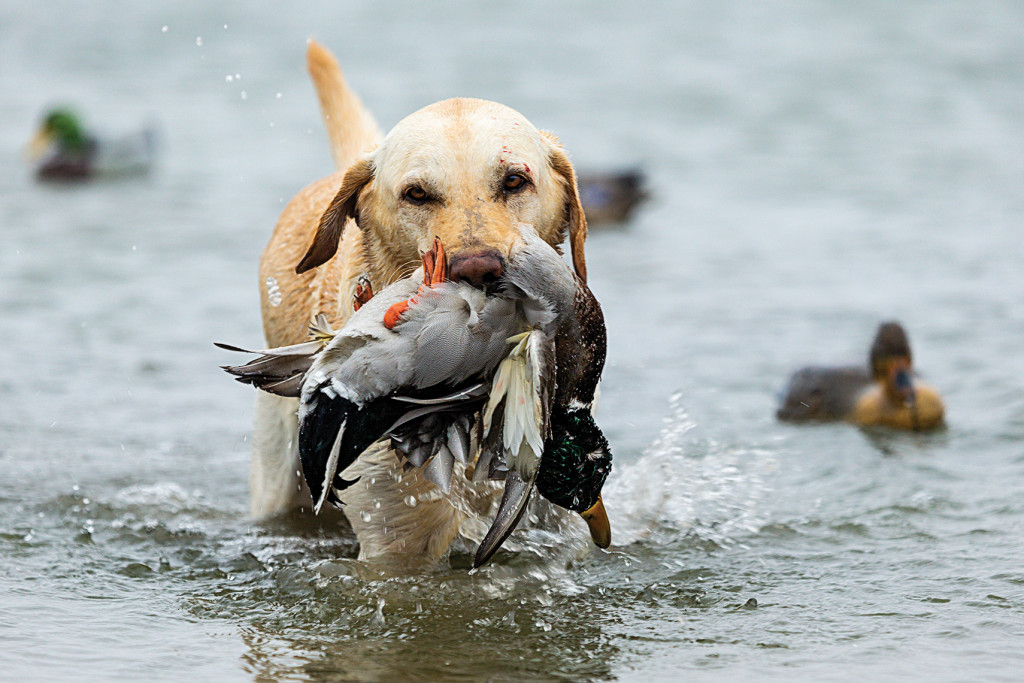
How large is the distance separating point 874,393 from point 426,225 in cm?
325

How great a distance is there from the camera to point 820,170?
11.7 m

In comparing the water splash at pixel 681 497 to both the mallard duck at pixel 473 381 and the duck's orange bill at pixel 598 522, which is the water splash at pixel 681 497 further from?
the mallard duck at pixel 473 381

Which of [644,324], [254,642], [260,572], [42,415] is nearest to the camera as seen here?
[254,642]

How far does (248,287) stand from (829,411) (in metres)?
4.00

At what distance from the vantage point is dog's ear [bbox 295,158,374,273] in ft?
12.3

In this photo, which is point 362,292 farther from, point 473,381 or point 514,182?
point 473,381

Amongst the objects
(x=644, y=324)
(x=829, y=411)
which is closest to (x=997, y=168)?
(x=644, y=324)

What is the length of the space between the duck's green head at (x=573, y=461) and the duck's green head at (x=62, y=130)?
953 cm

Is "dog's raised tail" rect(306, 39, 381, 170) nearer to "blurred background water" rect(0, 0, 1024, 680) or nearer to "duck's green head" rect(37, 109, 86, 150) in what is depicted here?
"blurred background water" rect(0, 0, 1024, 680)

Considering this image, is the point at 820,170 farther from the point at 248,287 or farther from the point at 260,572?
the point at 260,572

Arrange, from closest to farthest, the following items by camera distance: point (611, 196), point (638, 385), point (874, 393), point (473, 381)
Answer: point (473, 381) → point (874, 393) → point (638, 385) → point (611, 196)

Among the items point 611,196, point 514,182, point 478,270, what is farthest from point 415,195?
point 611,196

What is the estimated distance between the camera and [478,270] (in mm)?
3033

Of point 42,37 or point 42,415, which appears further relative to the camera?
point 42,37
